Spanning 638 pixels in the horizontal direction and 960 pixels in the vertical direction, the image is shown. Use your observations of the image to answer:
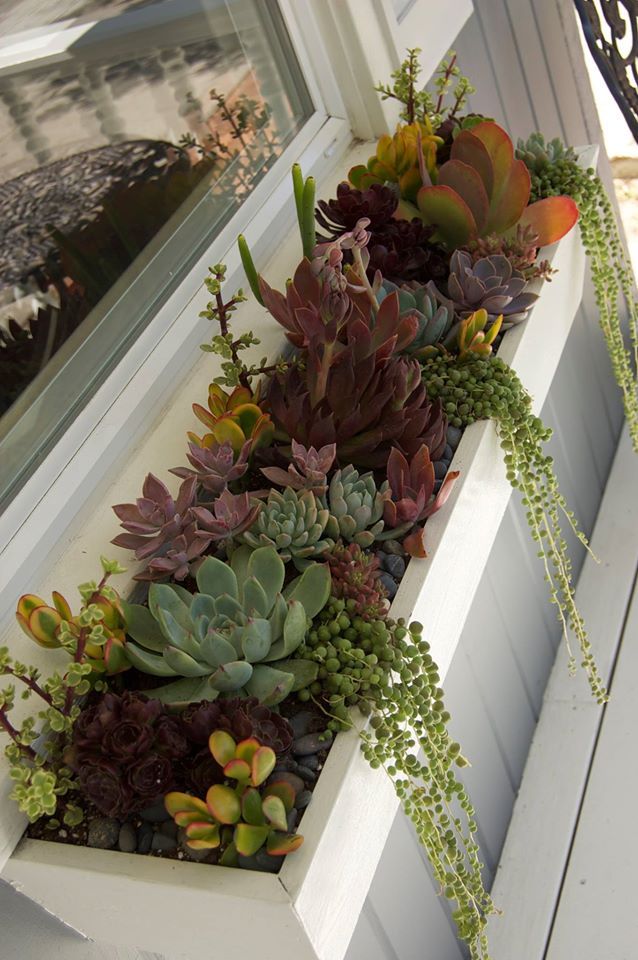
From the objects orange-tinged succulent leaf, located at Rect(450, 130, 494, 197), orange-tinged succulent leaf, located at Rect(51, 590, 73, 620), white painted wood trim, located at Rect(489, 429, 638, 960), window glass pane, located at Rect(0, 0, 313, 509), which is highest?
window glass pane, located at Rect(0, 0, 313, 509)

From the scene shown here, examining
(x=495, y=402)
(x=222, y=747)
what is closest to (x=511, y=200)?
(x=495, y=402)

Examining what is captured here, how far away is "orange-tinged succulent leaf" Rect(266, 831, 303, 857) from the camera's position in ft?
2.02

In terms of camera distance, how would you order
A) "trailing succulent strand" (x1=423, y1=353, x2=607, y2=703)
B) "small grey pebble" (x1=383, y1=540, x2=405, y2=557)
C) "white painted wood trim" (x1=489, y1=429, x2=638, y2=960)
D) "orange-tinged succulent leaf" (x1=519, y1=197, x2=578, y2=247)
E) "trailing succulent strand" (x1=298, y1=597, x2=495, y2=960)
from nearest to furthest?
"trailing succulent strand" (x1=298, y1=597, x2=495, y2=960) < "small grey pebble" (x1=383, y1=540, x2=405, y2=557) < "trailing succulent strand" (x1=423, y1=353, x2=607, y2=703) < "orange-tinged succulent leaf" (x1=519, y1=197, x2=578, y2=247) < "white painted wood trim" (x1=489, y1=429, x2=638, y2=960)

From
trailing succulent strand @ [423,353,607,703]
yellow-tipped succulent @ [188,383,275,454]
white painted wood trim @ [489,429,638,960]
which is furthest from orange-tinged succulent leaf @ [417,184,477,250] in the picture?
white painted wood trim @ [489,429,638,960]

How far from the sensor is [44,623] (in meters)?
0.72

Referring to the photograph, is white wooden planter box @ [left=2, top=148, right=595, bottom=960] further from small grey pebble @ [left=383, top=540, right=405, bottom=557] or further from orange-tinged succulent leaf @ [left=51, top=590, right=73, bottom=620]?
orange-tinged succulent leaf @ [left=51, top=590, right=73, bottom=620]

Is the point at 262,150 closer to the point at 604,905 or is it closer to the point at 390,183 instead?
the point at 390,183

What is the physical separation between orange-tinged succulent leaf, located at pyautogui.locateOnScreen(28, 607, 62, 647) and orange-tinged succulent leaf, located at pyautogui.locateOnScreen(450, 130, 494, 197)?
671 millimetres

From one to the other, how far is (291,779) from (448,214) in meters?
0.65

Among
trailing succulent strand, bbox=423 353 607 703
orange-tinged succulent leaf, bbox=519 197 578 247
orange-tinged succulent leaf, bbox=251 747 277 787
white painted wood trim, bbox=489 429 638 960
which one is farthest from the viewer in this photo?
white painted wood trim, bbox=489 429 638 960

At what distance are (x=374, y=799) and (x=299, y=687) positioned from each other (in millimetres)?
103

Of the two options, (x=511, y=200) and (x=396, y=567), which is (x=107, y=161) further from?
(x=396, y=567)

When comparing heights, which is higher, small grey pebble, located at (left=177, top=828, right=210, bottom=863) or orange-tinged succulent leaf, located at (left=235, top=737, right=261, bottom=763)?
orange-tinged succulent leaf, located at (left=235, top=737, right=261, bottom=763)

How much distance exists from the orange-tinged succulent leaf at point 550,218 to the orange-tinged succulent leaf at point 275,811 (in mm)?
708
